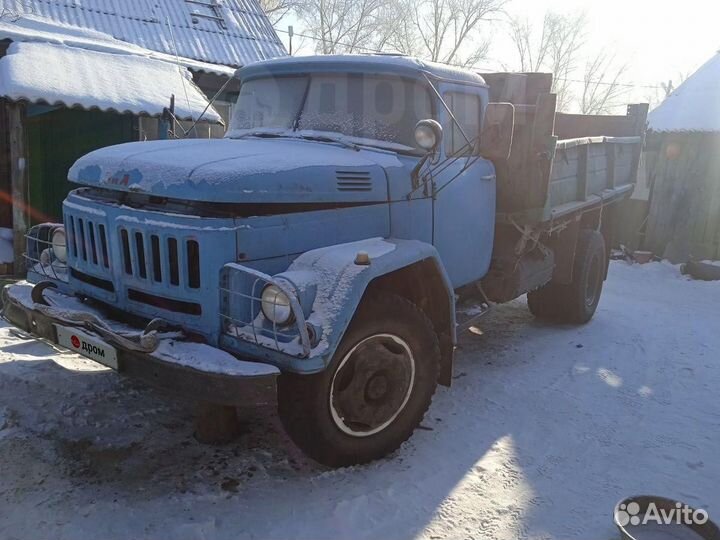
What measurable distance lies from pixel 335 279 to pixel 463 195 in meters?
1.70

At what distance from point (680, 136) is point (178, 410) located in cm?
998

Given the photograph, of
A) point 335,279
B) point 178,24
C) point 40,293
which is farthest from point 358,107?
point 178,24

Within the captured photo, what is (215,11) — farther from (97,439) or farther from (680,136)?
(97,439)

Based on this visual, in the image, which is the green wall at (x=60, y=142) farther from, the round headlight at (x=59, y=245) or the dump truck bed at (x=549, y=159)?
the dump truck bed at (x=549, y=159)

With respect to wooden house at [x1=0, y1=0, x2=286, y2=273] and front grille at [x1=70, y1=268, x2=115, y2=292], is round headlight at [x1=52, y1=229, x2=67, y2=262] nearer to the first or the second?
front grille at [x1=70, y1=268, x2=115, y2=292]

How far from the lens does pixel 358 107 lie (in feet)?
13.5

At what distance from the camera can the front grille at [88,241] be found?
3.49 meters

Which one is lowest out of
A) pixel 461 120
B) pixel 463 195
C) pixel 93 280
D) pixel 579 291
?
pixel 579 291

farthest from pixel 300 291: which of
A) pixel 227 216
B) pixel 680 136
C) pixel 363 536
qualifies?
pixel 680 136

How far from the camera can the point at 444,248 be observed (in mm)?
4293

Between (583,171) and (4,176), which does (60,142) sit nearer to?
(4,176)

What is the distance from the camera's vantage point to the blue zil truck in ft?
9.82

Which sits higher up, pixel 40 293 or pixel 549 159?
pixel 549 159

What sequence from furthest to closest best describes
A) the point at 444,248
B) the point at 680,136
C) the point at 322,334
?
the point at 680,136 → the point at 444,248 → the point at 322,334
